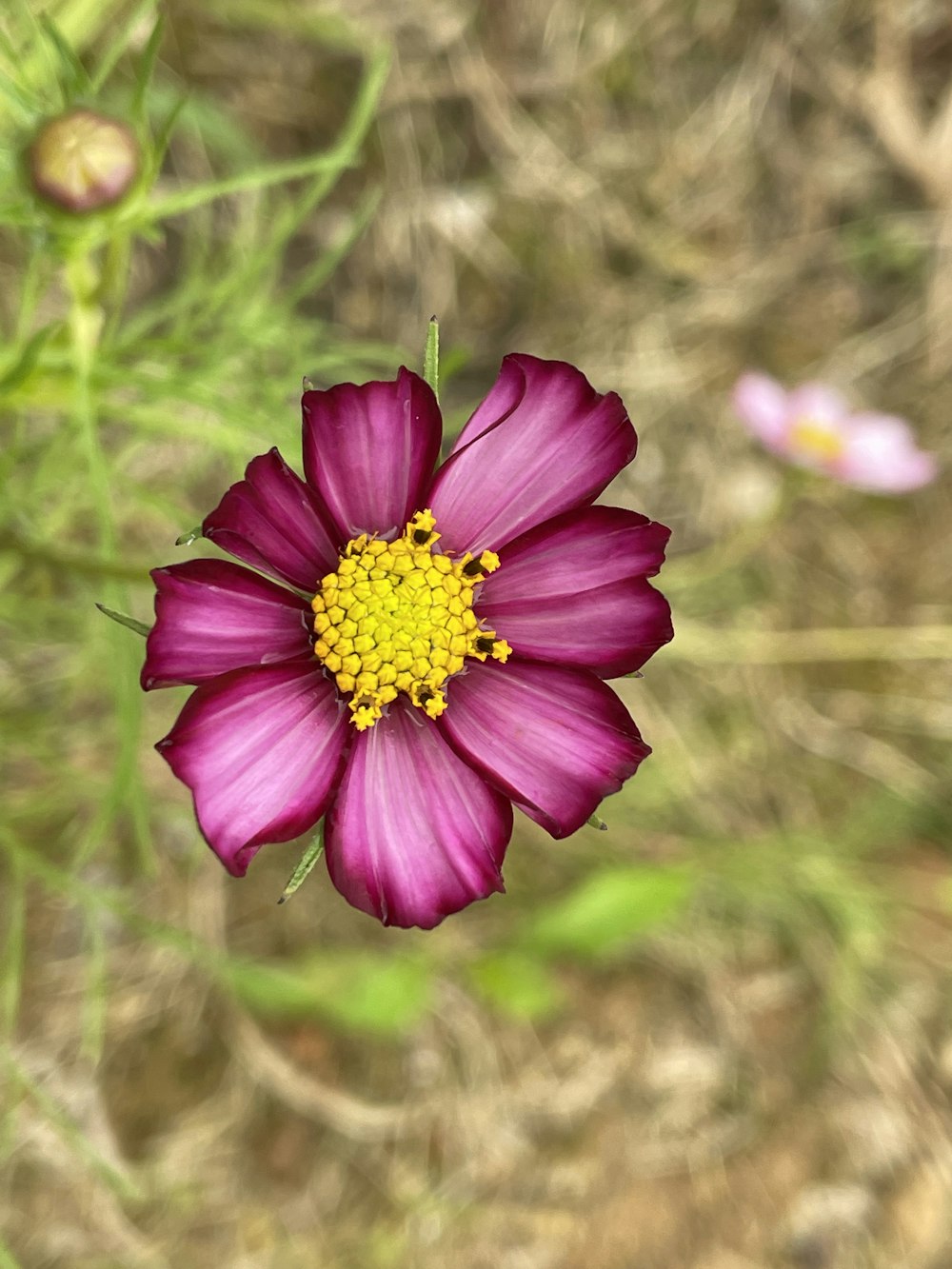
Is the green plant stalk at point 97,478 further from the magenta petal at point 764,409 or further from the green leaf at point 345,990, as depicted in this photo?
the magenta petal at point 764,409

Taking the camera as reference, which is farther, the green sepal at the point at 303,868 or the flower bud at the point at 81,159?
the flower bud at the point at 81,159

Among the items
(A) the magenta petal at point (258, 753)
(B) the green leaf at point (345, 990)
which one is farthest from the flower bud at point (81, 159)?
(B) the green leaf at point (345, 990)

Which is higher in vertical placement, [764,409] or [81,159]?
[81,159]

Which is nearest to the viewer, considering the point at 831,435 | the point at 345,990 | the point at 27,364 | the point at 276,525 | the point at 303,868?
the point at 303,868

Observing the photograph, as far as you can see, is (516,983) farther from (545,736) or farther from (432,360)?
(432,360)

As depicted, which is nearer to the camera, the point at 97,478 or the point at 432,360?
the point at 432,360

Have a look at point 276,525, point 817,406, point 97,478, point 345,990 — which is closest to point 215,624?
point 276,525
